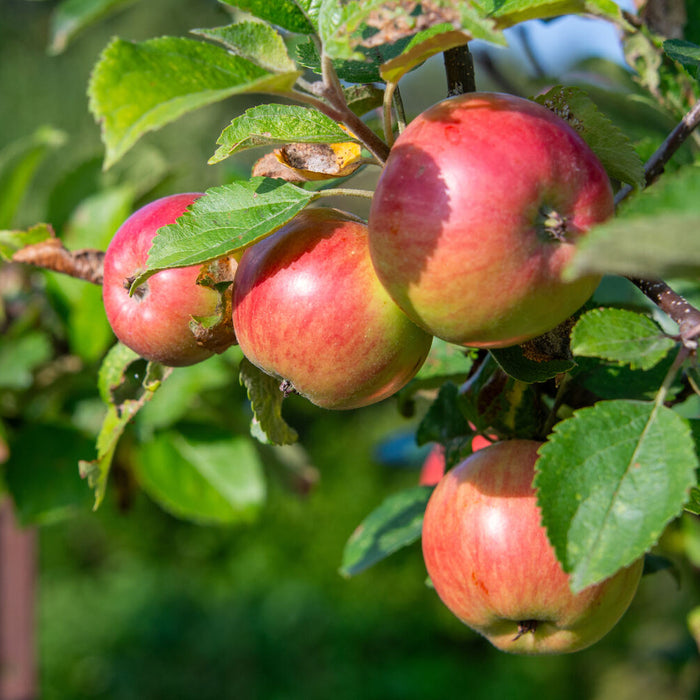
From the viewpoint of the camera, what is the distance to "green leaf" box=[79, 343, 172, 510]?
58 cm

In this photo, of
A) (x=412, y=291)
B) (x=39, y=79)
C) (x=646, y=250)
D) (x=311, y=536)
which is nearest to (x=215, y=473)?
(x=412, y=291)

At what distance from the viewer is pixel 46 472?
0.97m

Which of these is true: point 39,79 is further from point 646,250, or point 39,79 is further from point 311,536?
point 646,250

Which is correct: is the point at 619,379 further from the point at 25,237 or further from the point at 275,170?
the point at 25,237

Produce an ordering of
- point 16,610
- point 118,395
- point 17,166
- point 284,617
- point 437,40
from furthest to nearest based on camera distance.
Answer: point 284,617 < point 16,610 < point 17,166 < point 118,395 < point 437,40

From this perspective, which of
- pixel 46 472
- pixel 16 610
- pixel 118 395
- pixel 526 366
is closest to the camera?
pixel 526 366

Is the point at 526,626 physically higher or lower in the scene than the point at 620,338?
lower

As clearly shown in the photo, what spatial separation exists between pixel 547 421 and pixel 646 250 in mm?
311

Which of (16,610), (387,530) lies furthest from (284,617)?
(387,530)

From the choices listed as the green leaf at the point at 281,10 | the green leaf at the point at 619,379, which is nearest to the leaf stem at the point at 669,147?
the green leaf at the point at 619,379

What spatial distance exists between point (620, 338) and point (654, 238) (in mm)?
163

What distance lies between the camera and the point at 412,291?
0.40 meters

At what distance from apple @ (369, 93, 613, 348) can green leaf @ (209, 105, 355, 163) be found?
7 cm

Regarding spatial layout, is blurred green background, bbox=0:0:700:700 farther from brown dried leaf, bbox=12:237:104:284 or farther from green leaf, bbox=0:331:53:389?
brown dried leaf, bbox=12:237:104:284
